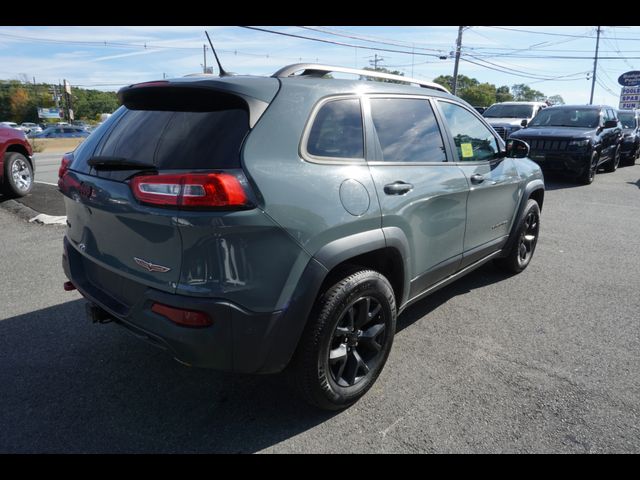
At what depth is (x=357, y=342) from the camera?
8.85 ft

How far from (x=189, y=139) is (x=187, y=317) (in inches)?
32.6

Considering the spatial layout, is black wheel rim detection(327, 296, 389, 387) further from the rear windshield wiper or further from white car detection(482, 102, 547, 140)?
white car detection(482, 102, 547, 140)

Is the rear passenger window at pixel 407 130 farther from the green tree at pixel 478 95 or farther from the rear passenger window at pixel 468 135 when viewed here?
the green tree at pixel 478 95

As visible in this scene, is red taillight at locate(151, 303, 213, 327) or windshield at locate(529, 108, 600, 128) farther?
windshield at locate(529, 108, 600, 128)

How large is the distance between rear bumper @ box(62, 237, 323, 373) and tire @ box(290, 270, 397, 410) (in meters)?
0.13

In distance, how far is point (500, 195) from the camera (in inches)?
160

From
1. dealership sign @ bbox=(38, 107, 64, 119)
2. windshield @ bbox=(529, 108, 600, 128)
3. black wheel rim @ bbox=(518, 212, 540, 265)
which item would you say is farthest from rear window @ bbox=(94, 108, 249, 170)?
dealership sign @ bbox=(38, 107, 64, 119)

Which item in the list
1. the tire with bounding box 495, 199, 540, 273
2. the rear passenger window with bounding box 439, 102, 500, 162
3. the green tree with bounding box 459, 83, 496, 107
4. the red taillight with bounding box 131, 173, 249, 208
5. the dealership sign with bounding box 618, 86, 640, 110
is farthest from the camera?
the green tree with bounding box 459, 83, 496, 107

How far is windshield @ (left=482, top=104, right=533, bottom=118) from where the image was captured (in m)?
15.3

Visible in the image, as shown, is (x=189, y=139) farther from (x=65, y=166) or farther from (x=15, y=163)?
(x=15, y=163)

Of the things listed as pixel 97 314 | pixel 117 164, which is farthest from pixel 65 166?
pixel 97 314

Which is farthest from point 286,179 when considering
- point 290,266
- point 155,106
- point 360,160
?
point 155,106

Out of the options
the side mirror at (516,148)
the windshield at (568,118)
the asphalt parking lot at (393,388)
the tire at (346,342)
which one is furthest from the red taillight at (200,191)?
the windshield at (568,118)

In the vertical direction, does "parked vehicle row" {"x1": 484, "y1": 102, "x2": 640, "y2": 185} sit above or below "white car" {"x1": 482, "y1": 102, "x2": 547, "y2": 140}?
below
